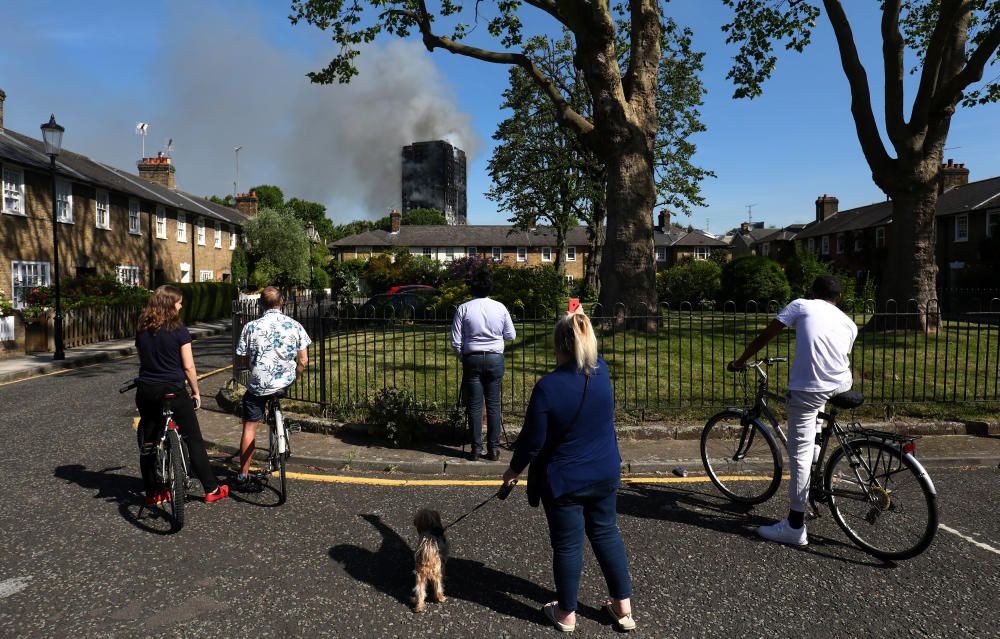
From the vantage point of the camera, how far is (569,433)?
3.19 m

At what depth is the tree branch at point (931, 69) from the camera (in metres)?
11.4

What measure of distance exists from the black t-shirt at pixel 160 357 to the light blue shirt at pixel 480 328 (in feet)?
8.28

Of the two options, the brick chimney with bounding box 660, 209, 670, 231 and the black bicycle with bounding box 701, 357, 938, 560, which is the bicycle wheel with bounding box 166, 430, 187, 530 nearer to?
the black bicycle with bounding box 701, 357, 938, 560

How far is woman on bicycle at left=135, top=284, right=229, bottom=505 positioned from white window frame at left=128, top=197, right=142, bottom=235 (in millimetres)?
26691

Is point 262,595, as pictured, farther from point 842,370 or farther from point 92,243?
point 92,243

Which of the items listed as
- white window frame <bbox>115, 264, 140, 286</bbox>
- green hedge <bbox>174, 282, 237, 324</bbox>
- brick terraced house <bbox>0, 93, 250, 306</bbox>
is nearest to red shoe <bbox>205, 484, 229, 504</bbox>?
brick terraced house <bbox>0, 93, 250, 306</bbox>

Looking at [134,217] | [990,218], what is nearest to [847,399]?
[134,217]

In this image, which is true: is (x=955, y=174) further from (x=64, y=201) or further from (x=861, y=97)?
(x=64, y=201)

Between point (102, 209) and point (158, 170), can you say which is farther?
point (158, 170)

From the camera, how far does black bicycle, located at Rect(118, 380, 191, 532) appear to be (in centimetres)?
461

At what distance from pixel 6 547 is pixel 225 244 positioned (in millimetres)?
38072

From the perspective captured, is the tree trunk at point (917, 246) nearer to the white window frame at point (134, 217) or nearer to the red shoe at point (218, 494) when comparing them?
the red shoe at point (218, 494)

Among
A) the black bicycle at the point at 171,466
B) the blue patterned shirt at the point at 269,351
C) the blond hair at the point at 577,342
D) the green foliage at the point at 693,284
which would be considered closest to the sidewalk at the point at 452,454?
the blue patterned shirt at the point at 269,351

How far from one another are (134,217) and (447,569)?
2978cm
